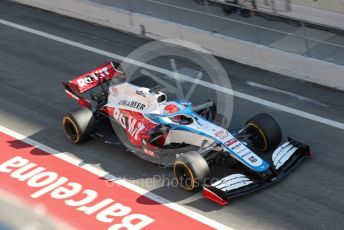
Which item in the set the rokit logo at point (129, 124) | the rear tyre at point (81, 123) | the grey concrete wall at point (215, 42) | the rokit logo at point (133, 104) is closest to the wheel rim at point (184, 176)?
the rokit logo at point (129, 124)

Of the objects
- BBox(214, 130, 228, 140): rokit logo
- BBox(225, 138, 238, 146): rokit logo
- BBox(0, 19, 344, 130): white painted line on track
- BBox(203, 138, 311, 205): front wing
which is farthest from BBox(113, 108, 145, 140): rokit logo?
BBox(0, 19, 344, 130): white painted line on track

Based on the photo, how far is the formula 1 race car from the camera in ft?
30.5

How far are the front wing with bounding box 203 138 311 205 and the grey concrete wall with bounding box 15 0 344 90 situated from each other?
322cm

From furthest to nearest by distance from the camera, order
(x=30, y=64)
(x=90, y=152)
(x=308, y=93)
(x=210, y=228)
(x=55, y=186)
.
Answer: (x=30, y=64)
(x=308, y=93)
(x=90, y=152)
(x=55, y=186)
(x=210, y=228)

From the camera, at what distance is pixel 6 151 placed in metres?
11.4

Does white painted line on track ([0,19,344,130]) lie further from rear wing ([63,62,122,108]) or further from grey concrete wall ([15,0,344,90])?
Answer: rear wing ([63,62,122,108])

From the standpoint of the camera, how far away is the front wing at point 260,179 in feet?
29.9

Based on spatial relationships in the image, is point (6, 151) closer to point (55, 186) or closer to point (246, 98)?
point (55, 186)

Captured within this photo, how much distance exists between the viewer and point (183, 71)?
14266 mm

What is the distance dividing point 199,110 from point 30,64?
603 centimetres

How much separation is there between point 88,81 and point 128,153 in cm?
184

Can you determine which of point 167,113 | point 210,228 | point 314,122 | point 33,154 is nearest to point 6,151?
point 33,154

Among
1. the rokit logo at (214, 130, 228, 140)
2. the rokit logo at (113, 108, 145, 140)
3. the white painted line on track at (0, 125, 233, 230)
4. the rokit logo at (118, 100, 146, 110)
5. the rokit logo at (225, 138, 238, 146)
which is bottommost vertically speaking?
the white painted line on track at (0, 125, 233, 230)

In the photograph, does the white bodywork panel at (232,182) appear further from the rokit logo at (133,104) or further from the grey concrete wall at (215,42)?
the grey concrete wall at (215,42)
